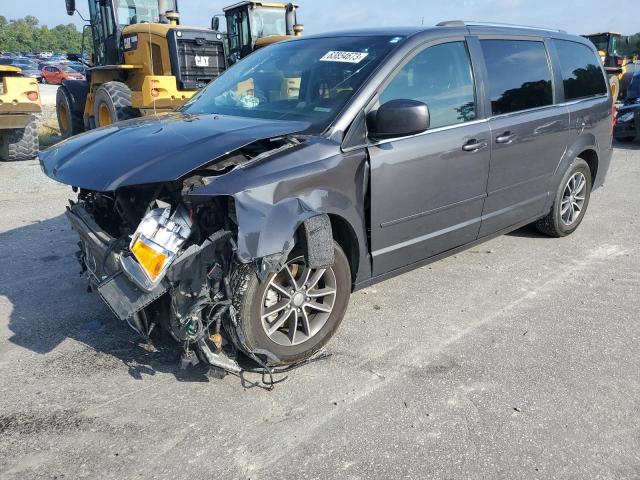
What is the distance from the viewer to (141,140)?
3145mm

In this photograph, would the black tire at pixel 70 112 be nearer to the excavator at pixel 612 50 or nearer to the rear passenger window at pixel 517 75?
the rear passenger window at pixel 517 75

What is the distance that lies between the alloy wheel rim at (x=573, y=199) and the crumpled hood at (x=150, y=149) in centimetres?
321

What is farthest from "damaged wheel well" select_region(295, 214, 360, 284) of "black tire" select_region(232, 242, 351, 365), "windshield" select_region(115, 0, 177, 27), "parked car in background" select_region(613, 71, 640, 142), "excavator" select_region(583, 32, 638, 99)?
"excavator" select_region(583, 32, 638, 99)

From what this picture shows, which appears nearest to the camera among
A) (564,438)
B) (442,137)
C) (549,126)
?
(564,438)

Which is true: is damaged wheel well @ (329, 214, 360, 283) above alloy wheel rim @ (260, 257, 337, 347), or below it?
above

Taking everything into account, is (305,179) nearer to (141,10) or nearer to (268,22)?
(141,10)

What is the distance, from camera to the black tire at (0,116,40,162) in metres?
9.84

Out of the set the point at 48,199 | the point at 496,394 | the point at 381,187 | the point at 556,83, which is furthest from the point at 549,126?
the point at 48,199

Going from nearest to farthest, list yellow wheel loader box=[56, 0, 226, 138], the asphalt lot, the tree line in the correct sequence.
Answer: the asphalt lot
yellow wheel loader box=[56, 0, 226, 138]
the tree line

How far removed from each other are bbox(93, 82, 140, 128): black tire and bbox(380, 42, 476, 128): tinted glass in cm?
684

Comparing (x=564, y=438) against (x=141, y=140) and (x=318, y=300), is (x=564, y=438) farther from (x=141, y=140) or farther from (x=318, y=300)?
(x=141, y=140)

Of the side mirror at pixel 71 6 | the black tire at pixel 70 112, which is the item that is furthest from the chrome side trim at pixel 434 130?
the black tire at pixel 70 112

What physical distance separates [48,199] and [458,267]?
17.2ft

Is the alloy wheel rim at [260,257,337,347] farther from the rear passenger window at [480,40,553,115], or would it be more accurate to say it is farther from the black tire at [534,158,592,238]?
the black tire at [534,158,592,238]
